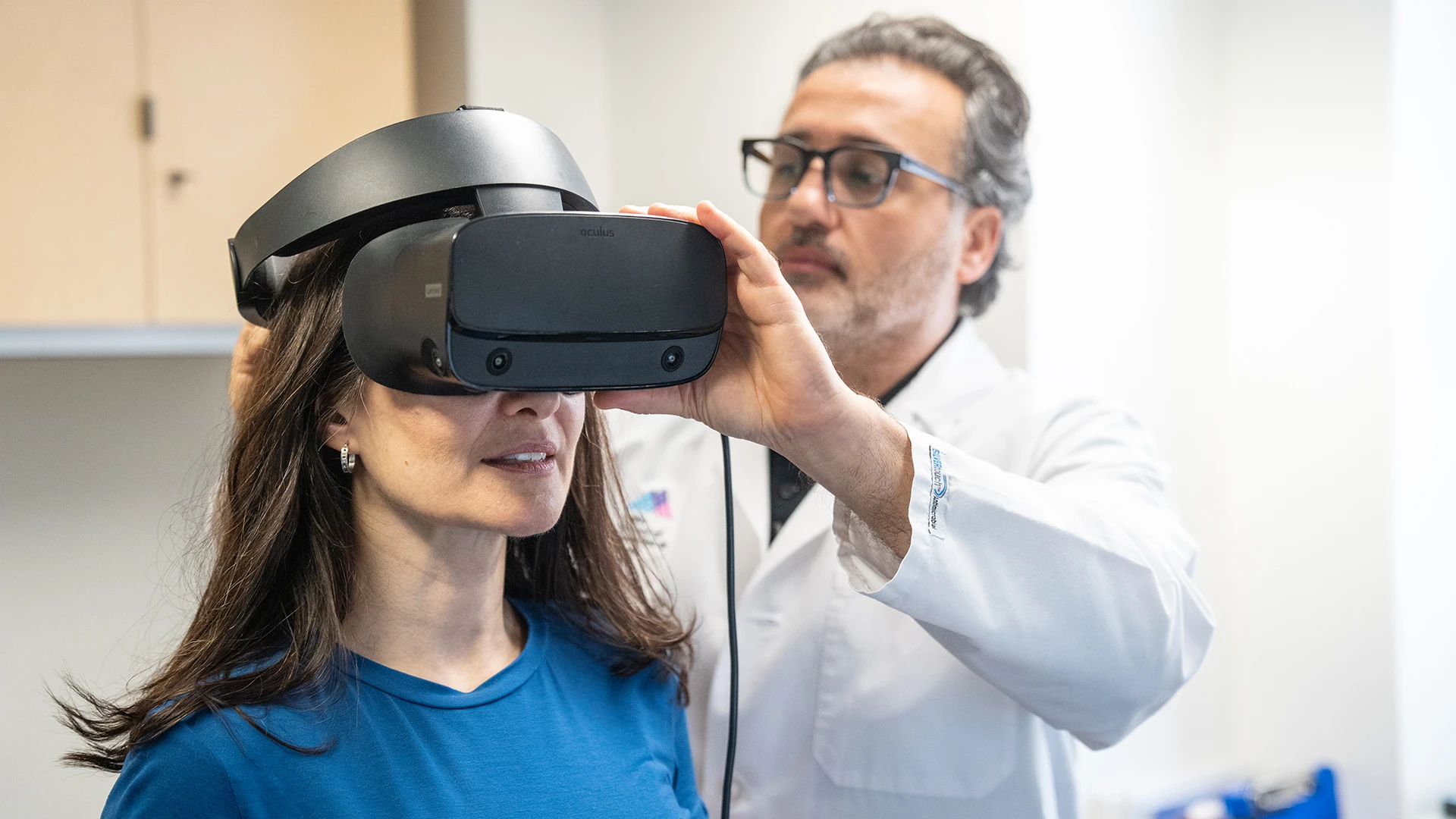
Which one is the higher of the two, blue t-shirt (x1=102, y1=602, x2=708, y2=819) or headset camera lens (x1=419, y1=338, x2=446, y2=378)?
headset camera lens (x1=419, y1=338, x2=446, y2=378)

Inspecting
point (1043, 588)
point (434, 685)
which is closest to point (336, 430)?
point (434, 685)

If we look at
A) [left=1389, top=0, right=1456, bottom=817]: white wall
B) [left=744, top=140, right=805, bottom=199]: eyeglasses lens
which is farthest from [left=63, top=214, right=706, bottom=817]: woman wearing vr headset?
[left=1389, top=0, right=1456, bottom=817]: white wall

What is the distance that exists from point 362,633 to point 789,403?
40 cm

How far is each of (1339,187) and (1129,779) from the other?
1.11 m

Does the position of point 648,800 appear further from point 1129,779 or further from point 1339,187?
point 1339,187

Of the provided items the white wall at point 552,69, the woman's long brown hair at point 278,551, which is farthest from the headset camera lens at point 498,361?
the white wall at point 552,69

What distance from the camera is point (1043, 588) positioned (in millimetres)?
1024

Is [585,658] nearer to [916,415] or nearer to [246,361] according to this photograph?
[246,361]

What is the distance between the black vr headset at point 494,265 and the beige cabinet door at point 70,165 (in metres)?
0.65

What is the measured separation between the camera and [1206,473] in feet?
7.11

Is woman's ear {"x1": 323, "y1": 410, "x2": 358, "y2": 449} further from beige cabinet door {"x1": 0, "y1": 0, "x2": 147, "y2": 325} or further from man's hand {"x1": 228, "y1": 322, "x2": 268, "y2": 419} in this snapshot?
beige cabinet door {"x1": 0, "y1": 0, "x2": 147, "y2": 325}

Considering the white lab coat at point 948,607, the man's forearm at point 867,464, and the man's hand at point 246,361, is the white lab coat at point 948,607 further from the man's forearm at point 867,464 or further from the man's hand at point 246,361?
the man's hand at point 246,361

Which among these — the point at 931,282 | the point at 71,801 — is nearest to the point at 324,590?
the point at 931,282

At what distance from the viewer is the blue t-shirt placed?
0.79m
